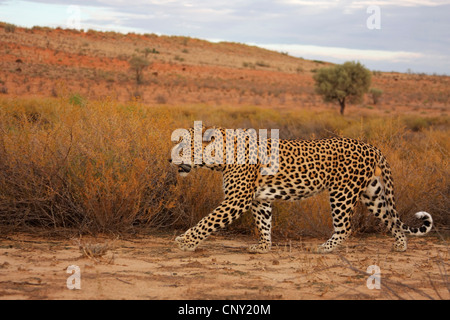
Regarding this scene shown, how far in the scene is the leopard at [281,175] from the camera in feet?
20.4

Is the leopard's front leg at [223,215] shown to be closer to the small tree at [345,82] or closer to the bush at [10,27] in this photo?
the small tree at [345,82]

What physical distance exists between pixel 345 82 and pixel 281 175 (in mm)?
26802

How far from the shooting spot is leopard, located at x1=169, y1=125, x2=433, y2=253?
6.23 m

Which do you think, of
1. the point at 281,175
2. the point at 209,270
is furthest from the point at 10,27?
the point at 209,270

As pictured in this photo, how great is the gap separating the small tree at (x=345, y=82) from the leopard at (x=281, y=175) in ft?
85.8

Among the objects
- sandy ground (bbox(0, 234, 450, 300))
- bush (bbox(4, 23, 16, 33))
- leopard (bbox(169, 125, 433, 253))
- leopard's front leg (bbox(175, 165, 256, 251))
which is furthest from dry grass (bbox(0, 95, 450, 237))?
bush (bbox(4, 23, 16, 33))

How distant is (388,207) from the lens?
677 centimetres

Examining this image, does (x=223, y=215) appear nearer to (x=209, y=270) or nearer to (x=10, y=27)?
(x=209, y=270)

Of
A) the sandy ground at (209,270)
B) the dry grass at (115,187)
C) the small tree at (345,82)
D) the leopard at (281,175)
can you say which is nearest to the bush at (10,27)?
the small tree at (345,82)

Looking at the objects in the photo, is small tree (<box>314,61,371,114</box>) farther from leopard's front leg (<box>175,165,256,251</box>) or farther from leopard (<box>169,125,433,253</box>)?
leopard's front leg (<box>175,165,256,251</box>)

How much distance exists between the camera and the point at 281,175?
6.37m

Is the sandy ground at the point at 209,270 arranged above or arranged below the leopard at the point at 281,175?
below

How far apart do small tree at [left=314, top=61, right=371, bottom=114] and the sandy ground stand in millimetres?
25659
